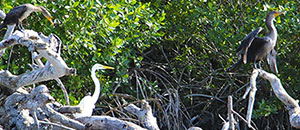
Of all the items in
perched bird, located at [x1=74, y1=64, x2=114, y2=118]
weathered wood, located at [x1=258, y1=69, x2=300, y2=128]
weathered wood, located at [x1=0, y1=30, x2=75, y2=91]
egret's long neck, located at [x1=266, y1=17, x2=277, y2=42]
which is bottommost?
perched bird, located at [x1=74, y1=64, x2=114, y2=118]

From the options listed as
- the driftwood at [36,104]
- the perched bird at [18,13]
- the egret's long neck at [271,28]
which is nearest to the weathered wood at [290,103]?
the driftwood at [36,104]

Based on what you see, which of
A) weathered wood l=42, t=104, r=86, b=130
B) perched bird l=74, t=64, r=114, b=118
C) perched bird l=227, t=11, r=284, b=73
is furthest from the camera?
perched bird l=227, t=11, r=284, b=73

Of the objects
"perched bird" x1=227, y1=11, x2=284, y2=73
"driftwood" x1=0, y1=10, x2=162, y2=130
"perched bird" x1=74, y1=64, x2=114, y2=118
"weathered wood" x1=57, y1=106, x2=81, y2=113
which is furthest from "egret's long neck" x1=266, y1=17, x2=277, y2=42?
"weathered wood" x1=57, y1=106, x2=81, y2=113

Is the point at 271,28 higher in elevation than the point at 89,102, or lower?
higher

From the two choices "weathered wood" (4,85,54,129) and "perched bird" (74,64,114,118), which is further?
"perched bird" (74,64,114,118)

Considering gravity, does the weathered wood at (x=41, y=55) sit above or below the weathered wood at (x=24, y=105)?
above

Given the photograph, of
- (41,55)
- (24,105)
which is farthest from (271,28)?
(41,55)

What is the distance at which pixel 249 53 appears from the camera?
6.94 metres

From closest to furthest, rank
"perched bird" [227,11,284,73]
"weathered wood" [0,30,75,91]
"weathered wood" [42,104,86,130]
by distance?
"weathered wood" [0,30,75,91]
"weathered wood" [42,104,86,130]
"perched bird" [227,11,284,73]

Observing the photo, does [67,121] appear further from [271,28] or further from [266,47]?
[271,28]

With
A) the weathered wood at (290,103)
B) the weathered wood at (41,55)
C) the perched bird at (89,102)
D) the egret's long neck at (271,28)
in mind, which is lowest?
the perched bird at (89,102)

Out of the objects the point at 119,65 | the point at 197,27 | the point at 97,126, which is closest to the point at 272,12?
the point at 197,27

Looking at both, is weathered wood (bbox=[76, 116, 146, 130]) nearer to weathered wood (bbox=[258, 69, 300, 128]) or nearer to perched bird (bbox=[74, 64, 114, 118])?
perched bird (bbox=[74, 64, 114, 118])

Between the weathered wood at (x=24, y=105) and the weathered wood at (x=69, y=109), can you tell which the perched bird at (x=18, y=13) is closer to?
the weathered wood at (x=24, y=105)
